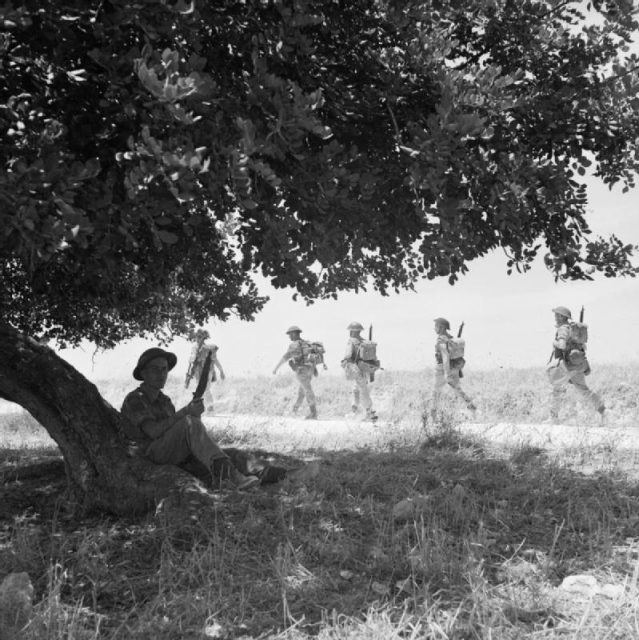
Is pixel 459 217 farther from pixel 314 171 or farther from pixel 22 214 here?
pixel 22 214

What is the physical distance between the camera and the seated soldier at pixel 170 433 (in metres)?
6.89

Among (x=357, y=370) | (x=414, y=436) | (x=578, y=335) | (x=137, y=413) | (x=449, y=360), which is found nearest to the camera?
(x=137, y=413)

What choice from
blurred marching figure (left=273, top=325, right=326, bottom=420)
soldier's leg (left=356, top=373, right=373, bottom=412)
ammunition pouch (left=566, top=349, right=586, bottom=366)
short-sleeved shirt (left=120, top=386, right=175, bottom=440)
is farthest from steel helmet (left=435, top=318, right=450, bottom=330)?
short-sleeved shirt (left=120, top=386, right=175, bottom=440)

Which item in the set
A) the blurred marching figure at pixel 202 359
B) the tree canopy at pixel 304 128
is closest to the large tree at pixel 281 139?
the tree canopy at pixel 304 128

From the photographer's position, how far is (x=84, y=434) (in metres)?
6.72

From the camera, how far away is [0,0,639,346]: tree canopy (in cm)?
402

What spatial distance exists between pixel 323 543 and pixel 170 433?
235cm

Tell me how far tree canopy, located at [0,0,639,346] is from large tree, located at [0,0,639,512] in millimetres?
18

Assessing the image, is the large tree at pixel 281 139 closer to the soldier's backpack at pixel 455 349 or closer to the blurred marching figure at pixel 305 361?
the soldier's backpack at pixel 455 349

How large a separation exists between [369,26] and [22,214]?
3.59 metres

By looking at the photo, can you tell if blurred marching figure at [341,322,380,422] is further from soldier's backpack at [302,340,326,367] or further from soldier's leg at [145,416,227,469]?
soldier's leg at [145,416,227,469]

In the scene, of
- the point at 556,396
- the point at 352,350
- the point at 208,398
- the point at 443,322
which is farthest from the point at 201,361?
the point at 556,396

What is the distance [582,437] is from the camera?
9.04 metres

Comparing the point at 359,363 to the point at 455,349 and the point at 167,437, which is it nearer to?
the point at 455,349
